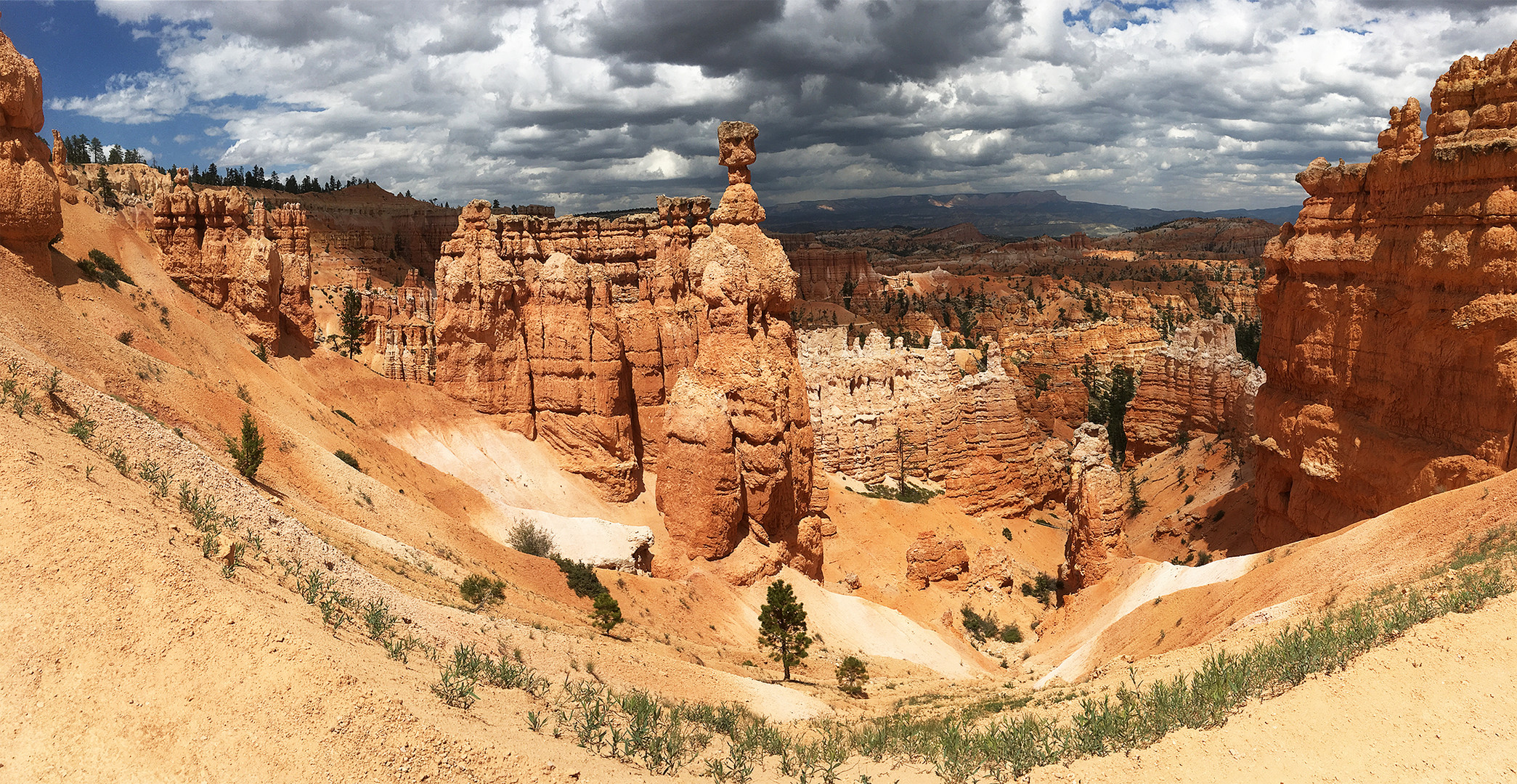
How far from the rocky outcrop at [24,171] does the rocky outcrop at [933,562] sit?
86.9 ft

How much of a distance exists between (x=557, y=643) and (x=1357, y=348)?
22793mm

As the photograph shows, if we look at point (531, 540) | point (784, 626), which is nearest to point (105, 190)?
point (531, 540)

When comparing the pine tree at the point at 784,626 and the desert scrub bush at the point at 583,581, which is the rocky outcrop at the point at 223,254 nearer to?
the desert scrub bush at the point at 583,581

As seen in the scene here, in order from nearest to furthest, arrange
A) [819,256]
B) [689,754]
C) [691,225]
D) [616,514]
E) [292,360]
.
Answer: [689,754], [292,360], [616,514], [691,225], [819,256]

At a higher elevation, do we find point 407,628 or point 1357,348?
point 1357,348

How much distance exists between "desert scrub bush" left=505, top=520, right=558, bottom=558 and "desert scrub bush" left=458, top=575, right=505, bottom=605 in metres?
7.54

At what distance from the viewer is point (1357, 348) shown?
23.1 metres

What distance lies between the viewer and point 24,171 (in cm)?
1886

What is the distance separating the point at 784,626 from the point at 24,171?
2011 cm

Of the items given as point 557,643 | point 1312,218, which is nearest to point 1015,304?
point 1312,218

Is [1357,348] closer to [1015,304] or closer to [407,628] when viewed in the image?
[407,628]

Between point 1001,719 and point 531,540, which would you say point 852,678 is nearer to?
point 1001,719

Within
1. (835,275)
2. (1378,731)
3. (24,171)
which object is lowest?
(1378,731)

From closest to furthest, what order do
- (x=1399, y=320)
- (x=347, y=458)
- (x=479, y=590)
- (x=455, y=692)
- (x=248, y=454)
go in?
(x=455, y=692) < (x=479, y=590) < (x=248, y=454) < (x=1399, y=320) < (x=347, y=458)
